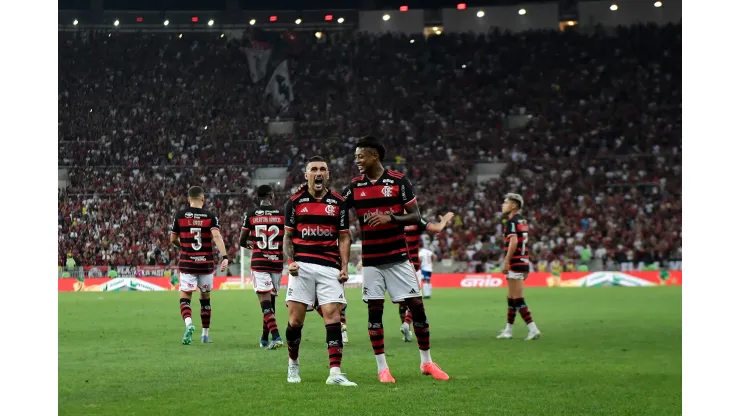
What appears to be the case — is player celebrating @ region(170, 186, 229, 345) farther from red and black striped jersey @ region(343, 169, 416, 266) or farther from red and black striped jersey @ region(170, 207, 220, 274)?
red and black striped jersey @ region(343, 169, 416, 266)

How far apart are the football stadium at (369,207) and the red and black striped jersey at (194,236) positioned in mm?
39

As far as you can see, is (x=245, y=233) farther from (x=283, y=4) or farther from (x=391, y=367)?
(x=283, y=4)

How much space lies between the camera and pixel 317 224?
934cm

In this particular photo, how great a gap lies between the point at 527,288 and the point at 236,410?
28.8m

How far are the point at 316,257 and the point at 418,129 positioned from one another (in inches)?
1541

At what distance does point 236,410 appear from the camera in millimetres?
7699

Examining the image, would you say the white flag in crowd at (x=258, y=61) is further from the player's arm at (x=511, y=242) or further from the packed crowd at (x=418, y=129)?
the player's arm at (x=511, y=242)

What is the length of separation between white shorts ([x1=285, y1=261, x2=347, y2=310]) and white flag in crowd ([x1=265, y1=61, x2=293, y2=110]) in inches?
1510

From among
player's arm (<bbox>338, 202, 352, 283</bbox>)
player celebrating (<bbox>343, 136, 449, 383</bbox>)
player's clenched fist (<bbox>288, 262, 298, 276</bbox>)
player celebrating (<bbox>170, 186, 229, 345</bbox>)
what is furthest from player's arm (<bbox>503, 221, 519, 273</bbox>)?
player's clenched fist (<bbox>288, 262, 298, 276</bbox>)

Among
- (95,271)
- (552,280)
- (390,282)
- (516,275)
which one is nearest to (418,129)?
(552,280)

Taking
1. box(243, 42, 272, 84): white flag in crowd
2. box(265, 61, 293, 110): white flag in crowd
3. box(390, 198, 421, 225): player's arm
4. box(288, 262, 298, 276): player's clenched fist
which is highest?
box(243, 42, 272, 84): white flag in crowd

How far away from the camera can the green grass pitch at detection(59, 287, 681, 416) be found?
7988 millimetres

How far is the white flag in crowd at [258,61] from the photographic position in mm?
48312

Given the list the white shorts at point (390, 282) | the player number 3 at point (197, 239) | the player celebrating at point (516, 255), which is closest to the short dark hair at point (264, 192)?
the player number 3 at point (197, 239)
